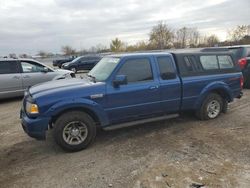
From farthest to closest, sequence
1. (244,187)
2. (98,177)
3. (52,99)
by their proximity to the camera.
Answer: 1. (52,99)
2. (98,177)
3. (244,187)

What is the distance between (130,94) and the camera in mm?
5574

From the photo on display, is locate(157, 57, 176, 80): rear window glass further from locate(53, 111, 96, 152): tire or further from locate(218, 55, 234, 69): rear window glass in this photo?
locate(53, 111, 96, 152): tire

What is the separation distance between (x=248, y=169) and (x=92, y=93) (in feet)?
9.55

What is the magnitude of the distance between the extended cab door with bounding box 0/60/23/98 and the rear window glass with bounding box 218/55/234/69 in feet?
Result: 23.7

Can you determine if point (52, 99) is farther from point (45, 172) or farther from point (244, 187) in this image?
point (244, 187)

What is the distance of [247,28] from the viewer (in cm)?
6359

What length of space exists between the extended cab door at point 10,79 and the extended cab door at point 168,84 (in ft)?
21.3

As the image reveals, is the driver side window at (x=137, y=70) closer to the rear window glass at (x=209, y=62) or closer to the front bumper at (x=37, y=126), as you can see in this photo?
the rear window glass at (x=209, y=62)

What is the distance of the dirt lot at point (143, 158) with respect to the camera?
404 cm

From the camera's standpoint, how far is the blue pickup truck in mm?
5047

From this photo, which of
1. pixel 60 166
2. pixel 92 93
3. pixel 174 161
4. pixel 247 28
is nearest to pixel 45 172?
pixel 60 166

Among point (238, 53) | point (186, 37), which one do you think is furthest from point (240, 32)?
point (238, 53)

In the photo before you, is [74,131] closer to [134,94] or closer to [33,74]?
[134,94]

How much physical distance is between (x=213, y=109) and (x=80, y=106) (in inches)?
137
